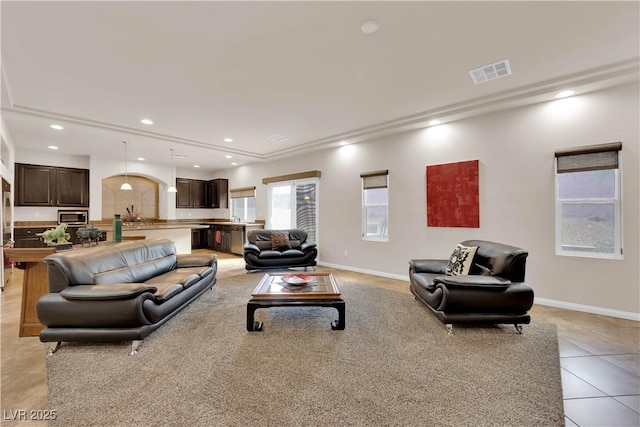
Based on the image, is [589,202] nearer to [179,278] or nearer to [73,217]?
[179,278]

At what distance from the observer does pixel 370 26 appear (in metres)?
2.43

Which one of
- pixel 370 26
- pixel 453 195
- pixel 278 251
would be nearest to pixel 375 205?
pixel 453 195

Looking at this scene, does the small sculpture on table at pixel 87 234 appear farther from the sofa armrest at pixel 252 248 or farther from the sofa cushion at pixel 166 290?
the sofa armrest at pixel 252 248

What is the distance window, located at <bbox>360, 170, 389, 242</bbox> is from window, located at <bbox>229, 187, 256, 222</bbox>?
12.8ft

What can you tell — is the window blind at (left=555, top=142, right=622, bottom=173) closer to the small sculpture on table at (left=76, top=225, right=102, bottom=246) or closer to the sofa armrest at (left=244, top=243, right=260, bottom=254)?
the sofa armrest at (left=244, top=243, right=260, bottom=254)

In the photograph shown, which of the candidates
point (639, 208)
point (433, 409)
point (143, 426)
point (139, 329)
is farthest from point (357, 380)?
point (639, 208)

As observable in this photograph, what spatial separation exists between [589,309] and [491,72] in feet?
10.5

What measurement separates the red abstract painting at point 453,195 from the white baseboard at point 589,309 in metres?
1.32

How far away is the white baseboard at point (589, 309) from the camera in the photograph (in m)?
3.29

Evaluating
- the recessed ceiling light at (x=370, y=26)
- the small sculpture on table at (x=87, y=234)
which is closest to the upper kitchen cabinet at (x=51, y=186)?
the small sculpture on table at (x=87, y=234)

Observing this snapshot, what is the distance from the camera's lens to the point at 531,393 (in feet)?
6.39

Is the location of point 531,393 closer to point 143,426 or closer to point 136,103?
point 143,426

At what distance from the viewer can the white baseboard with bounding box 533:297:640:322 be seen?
3.29m

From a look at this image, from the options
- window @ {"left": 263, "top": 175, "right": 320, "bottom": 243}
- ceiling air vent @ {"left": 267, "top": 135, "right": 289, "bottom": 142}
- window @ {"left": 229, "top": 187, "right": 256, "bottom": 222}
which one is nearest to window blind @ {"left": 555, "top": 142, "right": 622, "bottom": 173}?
window @ {"left": 263, "top": 175, "right": 320, "bottom": 243}
